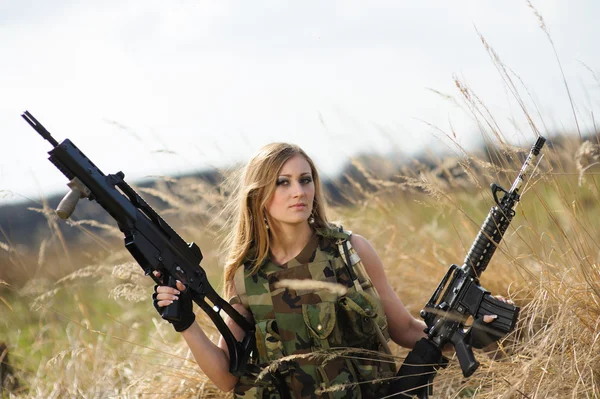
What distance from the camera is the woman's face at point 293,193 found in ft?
11.0

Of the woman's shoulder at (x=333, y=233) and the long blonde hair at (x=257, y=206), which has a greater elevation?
the long blonde hair at (x=257, y=206)

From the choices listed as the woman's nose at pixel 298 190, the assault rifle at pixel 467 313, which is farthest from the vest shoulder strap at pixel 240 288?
the assault rifle at pixel 467 313

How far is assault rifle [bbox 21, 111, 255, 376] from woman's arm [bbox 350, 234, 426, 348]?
Result: 0.70 metres

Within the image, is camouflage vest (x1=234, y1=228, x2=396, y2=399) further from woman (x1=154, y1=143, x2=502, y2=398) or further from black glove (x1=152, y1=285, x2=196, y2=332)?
black glove (x1=152, y1=285, x2=196, y2=332)

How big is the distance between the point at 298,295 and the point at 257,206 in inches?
20.5

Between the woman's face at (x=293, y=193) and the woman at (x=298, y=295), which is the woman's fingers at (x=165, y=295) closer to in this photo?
the woman at (x=298, y=295)

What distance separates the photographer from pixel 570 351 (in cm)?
300

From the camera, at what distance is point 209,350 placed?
3.21 metres

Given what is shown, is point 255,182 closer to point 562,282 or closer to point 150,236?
point 150,236

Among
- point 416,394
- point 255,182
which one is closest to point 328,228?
point 255,182

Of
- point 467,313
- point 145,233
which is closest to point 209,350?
point 145,233

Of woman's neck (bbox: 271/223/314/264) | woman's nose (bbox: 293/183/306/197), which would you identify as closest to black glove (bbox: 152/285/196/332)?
woman's neck (bbox: 271/223/314/264)

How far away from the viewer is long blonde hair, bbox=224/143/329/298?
11.2 ft

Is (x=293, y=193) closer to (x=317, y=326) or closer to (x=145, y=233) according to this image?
(x=317, y=326)
